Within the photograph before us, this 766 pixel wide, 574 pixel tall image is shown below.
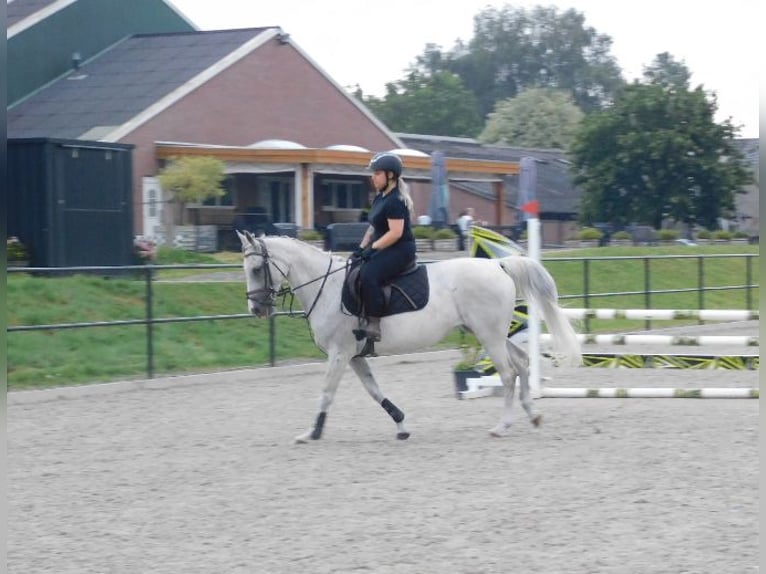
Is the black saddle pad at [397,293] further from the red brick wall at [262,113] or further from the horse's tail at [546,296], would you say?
the red brick wall at [262,113]

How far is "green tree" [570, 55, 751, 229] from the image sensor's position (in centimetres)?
5131

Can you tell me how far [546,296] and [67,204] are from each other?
12.5m

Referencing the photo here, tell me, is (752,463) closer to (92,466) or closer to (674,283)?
(92,466)

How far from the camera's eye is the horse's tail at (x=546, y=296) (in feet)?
38.1

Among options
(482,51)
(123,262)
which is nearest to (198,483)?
(123,262)

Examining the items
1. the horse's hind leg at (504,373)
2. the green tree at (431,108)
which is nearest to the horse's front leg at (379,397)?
the horse's hind leg at (504,373)

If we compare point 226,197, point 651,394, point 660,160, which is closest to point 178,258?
point 226,197

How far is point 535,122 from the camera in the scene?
94.2 m

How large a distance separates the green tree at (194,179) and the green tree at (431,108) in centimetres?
7083

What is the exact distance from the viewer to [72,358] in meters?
16.6

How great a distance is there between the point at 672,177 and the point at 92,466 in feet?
145

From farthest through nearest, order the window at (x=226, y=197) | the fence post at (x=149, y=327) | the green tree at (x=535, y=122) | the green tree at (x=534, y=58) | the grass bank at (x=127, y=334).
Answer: the green tree at (x=534, y=58) → the green tree at (x=535, y=122) → the window at (x=226, y=197) → the grass bank at (x=127, y=334) → the fence post at (x=149, y=327)

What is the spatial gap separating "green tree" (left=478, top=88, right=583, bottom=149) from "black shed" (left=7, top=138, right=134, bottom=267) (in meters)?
71.4

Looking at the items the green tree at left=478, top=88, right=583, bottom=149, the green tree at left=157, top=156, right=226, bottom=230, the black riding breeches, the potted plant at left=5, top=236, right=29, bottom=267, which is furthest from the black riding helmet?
the green tree at left=478, top=88, right=583, bottom=149
